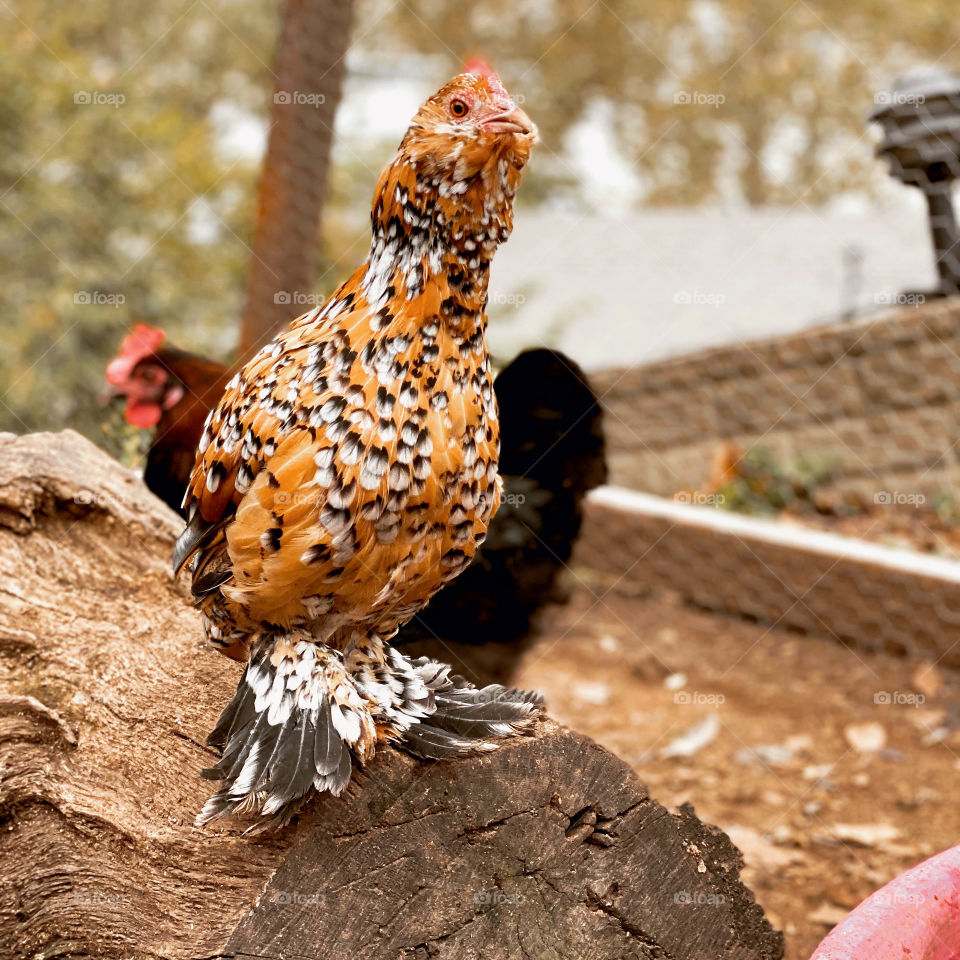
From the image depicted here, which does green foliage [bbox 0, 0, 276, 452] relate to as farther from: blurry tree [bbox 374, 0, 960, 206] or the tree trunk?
blurry tree [bbox 374, 0, 960, 206]

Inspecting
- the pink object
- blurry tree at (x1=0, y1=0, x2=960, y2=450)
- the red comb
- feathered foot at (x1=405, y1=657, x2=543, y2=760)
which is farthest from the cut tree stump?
blurry tree at (x1=0, y1=0, x2=960, y2=450)

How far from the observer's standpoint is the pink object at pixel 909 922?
1220mm

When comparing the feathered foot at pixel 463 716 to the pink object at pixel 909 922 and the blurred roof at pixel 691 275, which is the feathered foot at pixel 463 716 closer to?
the pink object at pixel 909 922

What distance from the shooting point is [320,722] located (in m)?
1.34

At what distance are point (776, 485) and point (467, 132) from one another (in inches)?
141

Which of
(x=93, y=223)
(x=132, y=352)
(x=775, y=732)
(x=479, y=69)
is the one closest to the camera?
(x=479, y=69)

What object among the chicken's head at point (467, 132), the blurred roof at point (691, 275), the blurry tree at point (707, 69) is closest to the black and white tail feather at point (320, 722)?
the chicken's head at point (467, 132)

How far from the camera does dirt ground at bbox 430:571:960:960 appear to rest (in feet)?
8.09

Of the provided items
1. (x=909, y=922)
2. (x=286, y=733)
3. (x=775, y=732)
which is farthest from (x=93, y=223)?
(x=909, y=922)

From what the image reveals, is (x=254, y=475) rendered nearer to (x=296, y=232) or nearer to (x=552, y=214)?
(x=296, y=232)

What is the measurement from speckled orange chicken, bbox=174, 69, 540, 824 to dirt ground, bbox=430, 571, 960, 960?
1094 millimetres

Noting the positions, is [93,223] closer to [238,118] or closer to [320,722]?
[238,118]

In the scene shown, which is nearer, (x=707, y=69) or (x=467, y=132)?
(x=467, y=132)

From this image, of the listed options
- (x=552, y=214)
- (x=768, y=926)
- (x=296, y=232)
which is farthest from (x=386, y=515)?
(x=552, y=214)
